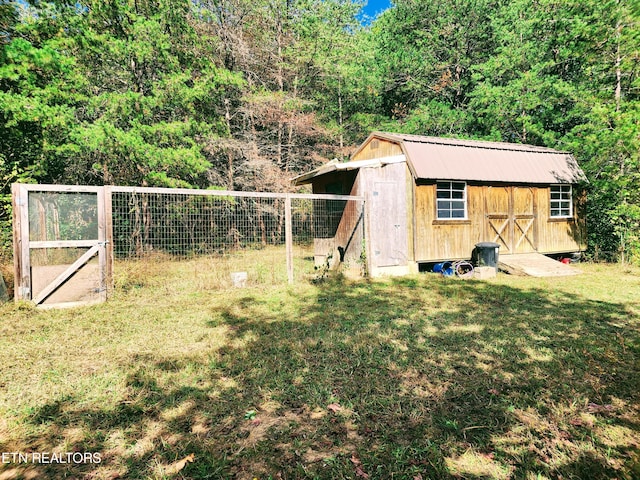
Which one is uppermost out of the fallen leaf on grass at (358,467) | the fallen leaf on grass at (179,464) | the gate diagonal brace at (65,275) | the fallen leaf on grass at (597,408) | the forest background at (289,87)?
the forest background at (289,87)

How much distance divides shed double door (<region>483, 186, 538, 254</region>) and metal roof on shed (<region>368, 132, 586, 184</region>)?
428mm

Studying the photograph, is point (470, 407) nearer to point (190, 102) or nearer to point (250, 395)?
point (250, 395)

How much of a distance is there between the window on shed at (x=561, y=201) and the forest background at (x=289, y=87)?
0.78 meters

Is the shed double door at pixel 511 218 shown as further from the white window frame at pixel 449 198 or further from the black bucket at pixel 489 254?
the black bucket at pixel 489 254

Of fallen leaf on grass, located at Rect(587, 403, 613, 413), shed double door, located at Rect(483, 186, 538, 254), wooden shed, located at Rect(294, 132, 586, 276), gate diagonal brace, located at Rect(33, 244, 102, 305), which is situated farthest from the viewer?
shed double door, located at Rect(483, 186, 538, 254)

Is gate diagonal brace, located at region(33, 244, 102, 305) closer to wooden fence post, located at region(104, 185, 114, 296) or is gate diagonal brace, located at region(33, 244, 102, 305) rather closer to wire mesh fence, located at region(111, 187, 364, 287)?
wooden fence post, located at region(104, 185, 114, 296)

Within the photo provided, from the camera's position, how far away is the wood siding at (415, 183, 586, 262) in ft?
31.3

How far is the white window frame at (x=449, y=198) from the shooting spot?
984cm

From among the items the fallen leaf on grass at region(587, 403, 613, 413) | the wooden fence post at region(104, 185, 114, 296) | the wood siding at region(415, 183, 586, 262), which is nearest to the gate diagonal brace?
the wooden fence post at region(104, 185, 114, 296)

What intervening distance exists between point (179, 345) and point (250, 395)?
5.30 feet

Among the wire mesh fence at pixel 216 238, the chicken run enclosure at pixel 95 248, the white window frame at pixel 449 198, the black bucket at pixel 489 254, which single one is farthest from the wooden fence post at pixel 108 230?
the black bucket at pixel 489 254

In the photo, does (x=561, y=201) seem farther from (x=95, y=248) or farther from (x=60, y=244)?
(x=60, y=244)

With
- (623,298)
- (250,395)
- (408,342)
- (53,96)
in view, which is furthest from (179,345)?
(53,96)

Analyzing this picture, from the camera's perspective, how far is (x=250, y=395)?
9.64 feet
